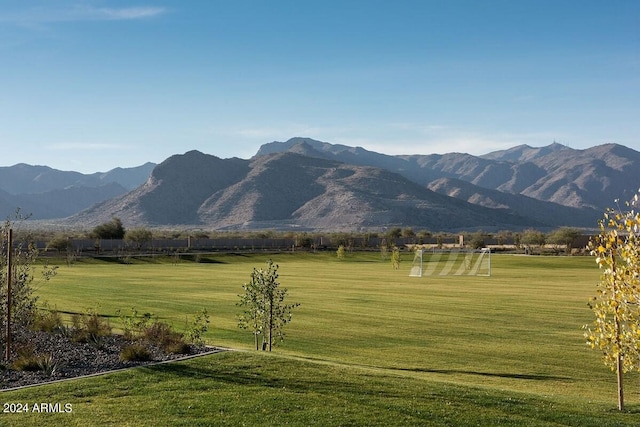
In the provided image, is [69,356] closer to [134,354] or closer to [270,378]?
[134,354]

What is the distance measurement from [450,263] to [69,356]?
88.6 metres

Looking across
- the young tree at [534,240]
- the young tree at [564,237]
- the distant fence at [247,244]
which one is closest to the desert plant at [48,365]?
the distant fence at [247,244]

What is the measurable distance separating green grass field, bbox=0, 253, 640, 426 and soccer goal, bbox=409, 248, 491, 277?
109 feet

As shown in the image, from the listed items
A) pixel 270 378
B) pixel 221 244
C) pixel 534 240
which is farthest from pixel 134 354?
pixel 534 240

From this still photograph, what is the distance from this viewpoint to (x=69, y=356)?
17562 millimetres

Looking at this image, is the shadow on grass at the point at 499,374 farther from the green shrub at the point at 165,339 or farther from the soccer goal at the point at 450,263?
the soccer goal at the point at 450,263

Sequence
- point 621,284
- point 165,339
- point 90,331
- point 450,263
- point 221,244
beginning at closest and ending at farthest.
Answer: point 621,284 → point 165,339 → point 90,331 → point 450,263 → point 221,244

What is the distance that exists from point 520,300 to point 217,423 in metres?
34.5

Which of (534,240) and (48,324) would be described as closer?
(48,324)

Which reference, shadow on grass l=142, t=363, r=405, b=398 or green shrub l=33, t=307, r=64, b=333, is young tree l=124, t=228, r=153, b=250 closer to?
green shrub l=33, t=307, r=64, b=333

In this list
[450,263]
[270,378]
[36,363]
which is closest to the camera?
[270,378]

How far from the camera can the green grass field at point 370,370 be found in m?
13.3

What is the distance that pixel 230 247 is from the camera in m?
118

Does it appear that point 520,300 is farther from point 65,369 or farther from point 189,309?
point 65,369
